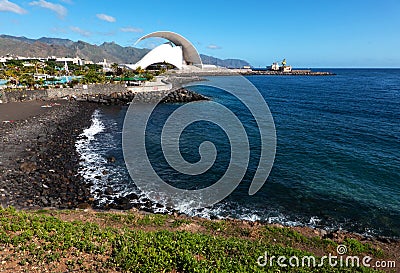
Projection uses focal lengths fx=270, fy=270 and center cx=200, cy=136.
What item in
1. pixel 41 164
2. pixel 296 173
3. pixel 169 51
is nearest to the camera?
pixel 41 164

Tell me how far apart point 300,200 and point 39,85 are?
3305 cm

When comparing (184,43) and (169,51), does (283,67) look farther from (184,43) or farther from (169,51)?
(169,51)

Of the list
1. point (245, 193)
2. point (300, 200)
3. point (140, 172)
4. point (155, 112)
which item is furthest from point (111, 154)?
point (155, 112)

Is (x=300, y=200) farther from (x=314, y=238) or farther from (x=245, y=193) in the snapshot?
(x=314, y=238)

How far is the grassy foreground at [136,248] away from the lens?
4989 millimetres

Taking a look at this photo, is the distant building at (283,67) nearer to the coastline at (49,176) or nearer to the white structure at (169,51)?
the white structure at (169,51)

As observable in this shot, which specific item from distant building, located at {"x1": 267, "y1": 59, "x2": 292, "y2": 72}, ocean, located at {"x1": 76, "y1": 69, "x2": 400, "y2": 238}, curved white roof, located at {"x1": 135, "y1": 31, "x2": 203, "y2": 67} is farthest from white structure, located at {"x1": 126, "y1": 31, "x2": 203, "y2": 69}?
distant building, located at {"x1": 267, "y1": 59, "x2": 292, "y2": 72}

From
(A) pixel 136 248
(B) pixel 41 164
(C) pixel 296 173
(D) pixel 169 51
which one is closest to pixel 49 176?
(B) pixel 41 164

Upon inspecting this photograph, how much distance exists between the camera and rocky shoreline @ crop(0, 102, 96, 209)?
10.1 meters

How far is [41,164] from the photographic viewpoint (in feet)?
42.5

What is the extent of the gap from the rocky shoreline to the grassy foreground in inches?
120

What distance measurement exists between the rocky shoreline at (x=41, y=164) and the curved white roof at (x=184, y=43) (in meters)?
56.0

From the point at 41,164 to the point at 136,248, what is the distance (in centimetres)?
983

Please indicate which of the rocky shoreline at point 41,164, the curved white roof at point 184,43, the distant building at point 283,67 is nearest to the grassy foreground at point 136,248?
the rocky shoreline at point 41,164
